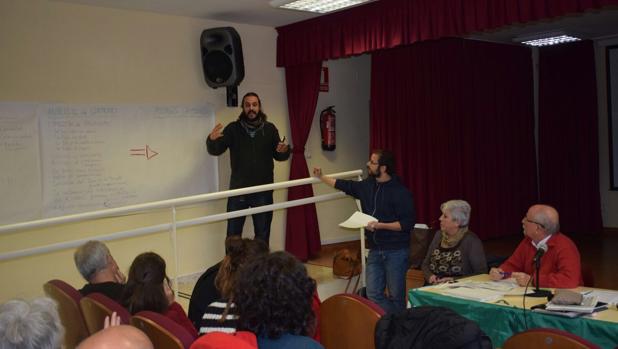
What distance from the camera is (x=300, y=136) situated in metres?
6.62

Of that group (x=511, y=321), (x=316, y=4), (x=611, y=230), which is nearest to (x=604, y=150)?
(x=611, y=230)

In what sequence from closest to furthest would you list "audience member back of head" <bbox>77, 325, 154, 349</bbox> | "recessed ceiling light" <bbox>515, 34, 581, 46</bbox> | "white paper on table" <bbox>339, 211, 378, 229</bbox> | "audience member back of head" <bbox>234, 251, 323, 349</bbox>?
"audience member back of head" <bbox>77, 325, 154, 349</bbox> < "audience member back of head" <bbox>234, 251, 323, 349</bbox> < "white paper on table" <bbox>339, 211, 378, 229</bbox> < "recessed ceiling light" <bbox>515, 34, 581, 46</bbox>

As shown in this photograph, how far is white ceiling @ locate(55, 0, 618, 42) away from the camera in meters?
5.27

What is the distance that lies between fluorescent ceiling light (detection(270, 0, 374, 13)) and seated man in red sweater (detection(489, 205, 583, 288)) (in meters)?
Result: 2.40

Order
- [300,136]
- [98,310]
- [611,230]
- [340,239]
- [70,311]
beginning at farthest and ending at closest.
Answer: [611,230]
[340,239]
[300,136]
[70,311]
[98,310]

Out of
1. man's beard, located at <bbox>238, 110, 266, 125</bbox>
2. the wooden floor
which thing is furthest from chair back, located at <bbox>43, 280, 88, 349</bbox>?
the wooden floor

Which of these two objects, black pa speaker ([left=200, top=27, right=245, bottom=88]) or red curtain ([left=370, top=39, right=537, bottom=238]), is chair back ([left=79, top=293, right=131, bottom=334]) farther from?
red curtain ([left=370, top=39, right=537, bottom=238])

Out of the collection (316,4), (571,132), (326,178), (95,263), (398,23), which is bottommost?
(95,263)

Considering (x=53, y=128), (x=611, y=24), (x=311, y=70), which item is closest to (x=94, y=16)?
(x=53, y=128)

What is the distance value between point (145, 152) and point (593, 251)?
5.07 meters

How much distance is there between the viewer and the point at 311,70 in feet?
21.2

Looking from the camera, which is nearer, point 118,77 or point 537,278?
point 537,278

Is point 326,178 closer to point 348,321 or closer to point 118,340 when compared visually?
point 348,321

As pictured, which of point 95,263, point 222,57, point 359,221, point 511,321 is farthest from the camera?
point 222,57
